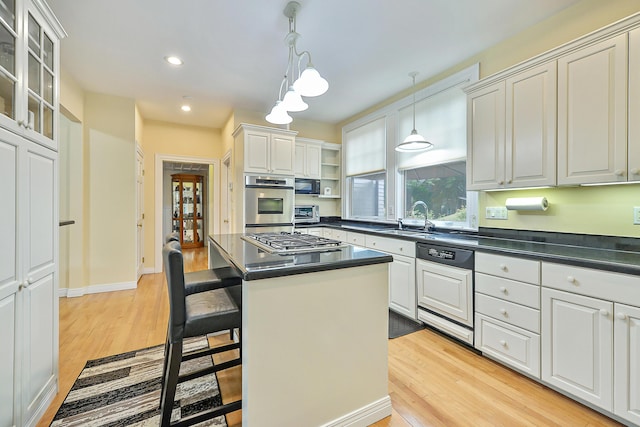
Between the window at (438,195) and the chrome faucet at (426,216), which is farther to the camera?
the chrome faucet at (426,216)

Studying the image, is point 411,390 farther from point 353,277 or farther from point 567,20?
point 567,20

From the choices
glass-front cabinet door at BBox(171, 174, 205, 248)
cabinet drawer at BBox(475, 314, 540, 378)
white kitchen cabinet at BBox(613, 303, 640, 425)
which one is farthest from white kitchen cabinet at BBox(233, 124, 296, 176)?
glass-front cabinet door at BBox(171, 174, 205, 248)

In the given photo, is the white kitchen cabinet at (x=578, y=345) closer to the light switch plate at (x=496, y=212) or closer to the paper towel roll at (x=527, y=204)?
the paper towel roll at (x=527, y=204)

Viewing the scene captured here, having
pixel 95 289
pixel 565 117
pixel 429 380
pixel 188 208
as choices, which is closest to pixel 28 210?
pixel 429 380

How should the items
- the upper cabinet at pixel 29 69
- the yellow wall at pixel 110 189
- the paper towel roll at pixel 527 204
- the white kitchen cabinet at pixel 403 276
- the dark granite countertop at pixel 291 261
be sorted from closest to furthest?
the dark granite countertop at pixel 291 261 < the upper cabinet at pixel 29 69 < the paper towel roll at pixel 527 204 < the white kitchen cabinet at pixel 403 276 < the yellow wall at pixel 110 189

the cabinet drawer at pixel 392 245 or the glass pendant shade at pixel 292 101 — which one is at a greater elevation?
the glass pendant shade at pixel 292 101

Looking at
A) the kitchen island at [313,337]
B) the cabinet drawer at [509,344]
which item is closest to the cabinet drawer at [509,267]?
the cabinet drawer at [509,344]

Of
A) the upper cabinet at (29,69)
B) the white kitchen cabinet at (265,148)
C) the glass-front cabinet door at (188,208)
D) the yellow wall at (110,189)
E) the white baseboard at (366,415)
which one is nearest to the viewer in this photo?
the upper cabinet at (29,69)

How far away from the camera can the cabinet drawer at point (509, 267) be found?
1.82 m

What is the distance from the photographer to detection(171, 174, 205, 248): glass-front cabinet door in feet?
26.2

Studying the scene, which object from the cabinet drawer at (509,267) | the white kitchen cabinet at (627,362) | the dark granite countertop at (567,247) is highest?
the dark granite countertop at (567,247)

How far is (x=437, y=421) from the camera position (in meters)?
1.54

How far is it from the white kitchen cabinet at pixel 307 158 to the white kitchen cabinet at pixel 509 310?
9.74 feet

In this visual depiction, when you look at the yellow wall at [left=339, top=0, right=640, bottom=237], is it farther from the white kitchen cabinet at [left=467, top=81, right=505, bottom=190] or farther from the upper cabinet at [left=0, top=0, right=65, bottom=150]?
the upper cabinet at [left=0, top=0, right=65, bottom=150]
